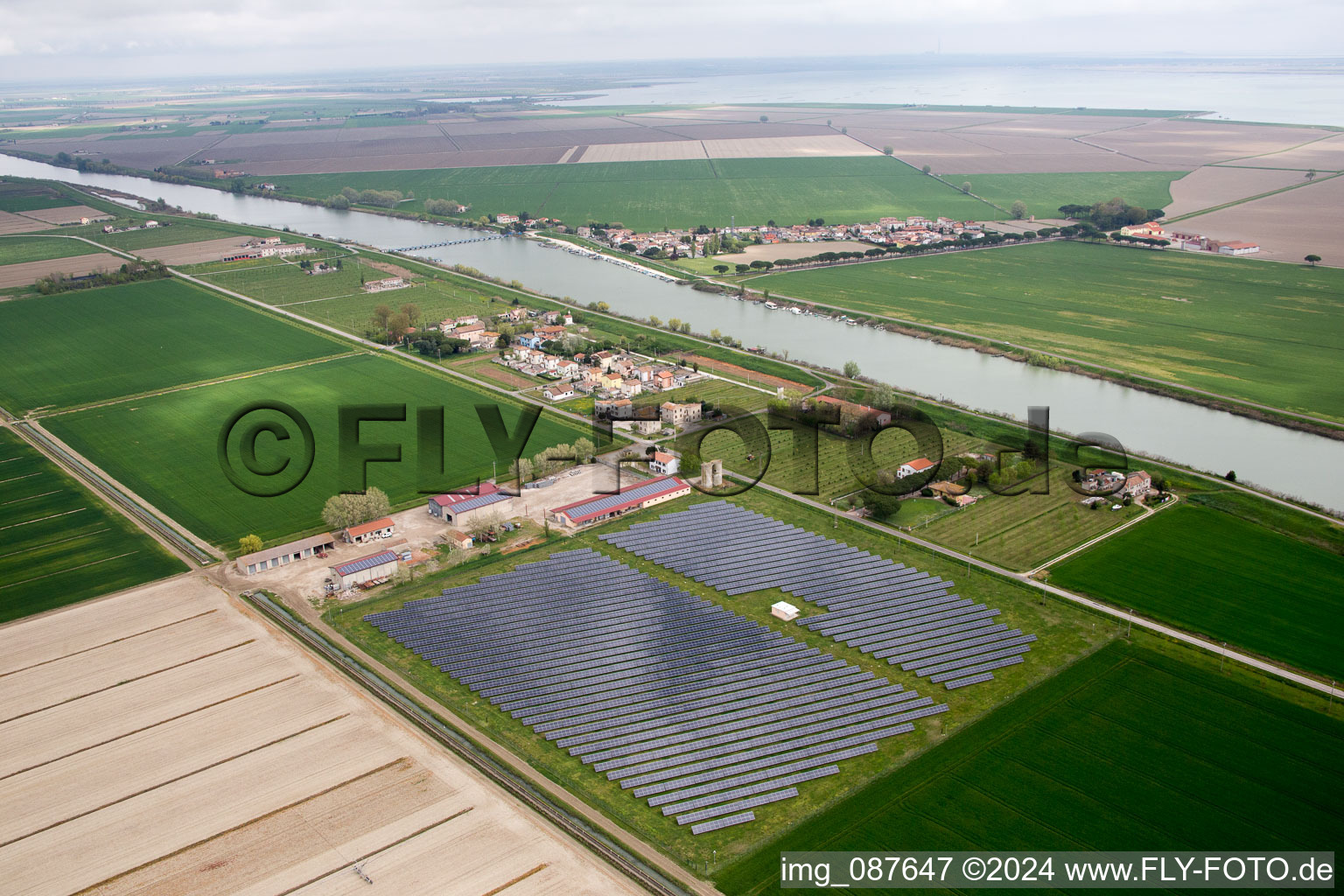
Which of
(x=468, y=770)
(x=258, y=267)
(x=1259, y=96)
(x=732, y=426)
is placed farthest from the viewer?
(x=1259, y=96)

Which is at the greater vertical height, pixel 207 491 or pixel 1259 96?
pixel 1259 96

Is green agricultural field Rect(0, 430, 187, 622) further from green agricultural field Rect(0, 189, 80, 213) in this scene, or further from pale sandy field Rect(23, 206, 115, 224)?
green agricultural field Rect(0, 189, 80, 213)

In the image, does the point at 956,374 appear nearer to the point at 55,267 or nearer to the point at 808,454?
the point at 808,454

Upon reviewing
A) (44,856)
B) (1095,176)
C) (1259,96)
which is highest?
(1259,96)

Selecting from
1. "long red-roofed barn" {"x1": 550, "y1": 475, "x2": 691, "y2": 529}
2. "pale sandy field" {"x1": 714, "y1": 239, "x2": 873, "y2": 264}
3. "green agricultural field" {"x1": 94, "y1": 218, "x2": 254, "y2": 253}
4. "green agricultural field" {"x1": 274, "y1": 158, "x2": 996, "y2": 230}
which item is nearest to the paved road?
"long red-roofed barn" {"x1": 550, "y1": 475, "x2": 691, "y2": 529}

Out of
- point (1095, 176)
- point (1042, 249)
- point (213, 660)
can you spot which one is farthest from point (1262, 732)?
point (1095, 176)

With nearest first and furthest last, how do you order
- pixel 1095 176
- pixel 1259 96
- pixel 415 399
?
pixel 415 399, pixel 1095 176, pixel 1259 96

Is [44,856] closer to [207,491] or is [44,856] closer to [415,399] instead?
[207,491]
